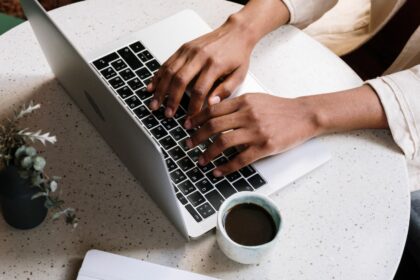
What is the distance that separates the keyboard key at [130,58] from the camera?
3.18 feet

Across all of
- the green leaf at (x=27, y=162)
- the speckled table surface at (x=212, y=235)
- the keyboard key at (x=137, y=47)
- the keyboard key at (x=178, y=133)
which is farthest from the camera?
the keyboard key at (x=137, y=47)

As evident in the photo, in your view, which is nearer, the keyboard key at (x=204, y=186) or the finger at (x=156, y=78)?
the keyboard key at (x=204, y=186)

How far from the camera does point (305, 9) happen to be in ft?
3.48

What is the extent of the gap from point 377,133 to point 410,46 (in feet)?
1.06

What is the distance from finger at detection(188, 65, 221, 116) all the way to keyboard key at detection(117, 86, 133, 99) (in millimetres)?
110

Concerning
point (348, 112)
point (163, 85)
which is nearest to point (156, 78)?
point (163, 85)

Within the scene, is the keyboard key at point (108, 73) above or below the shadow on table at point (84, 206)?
above

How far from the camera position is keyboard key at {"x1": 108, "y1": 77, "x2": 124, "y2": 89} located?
940mm

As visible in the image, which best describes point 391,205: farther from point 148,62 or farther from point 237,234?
point 148,62

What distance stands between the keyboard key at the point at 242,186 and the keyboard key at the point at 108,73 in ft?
0.99

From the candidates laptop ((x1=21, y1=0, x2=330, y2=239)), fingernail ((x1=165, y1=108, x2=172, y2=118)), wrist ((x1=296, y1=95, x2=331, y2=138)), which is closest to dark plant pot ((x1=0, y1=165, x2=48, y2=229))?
laptop ((x1=21, y1=0, x2=330, y2=239))

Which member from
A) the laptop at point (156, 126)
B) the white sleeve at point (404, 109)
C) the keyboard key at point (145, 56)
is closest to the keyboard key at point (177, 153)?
the laptop at point (156, 126)

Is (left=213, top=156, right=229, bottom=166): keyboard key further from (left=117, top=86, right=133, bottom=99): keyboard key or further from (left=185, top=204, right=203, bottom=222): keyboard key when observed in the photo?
(left=117, top=86, right=133, bottom=99): keyboard key

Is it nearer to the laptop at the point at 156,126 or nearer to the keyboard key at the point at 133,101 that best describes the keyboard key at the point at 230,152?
the laptop at the point at 156,126
